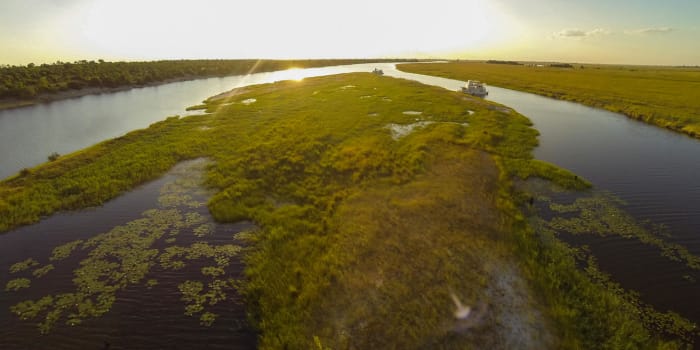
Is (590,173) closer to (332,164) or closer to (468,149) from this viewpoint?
(468,149)

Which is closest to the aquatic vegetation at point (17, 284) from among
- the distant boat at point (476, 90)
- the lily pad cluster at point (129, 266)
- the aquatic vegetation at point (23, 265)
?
the lily pad cluster at point (129, 266)

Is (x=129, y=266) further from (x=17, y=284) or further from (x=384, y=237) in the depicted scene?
(x=384, y=237)

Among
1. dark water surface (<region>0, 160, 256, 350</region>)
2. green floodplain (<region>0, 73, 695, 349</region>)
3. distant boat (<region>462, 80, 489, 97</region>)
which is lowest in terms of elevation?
dark water surface (<region>0, 160, 256, 350</region>)

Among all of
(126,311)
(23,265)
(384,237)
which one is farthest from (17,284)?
(384,237)

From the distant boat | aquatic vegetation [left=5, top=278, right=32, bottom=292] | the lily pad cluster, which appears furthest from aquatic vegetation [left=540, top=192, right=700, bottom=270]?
the distant boat

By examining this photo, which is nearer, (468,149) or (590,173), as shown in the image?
(590,173)

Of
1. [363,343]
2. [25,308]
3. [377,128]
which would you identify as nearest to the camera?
[363,343]

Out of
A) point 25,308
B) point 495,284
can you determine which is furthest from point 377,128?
point 25,308

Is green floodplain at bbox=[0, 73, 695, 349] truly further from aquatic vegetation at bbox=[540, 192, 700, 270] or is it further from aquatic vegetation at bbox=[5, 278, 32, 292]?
aquatic vegetation at bbox=[540, 192, 700, 270]
